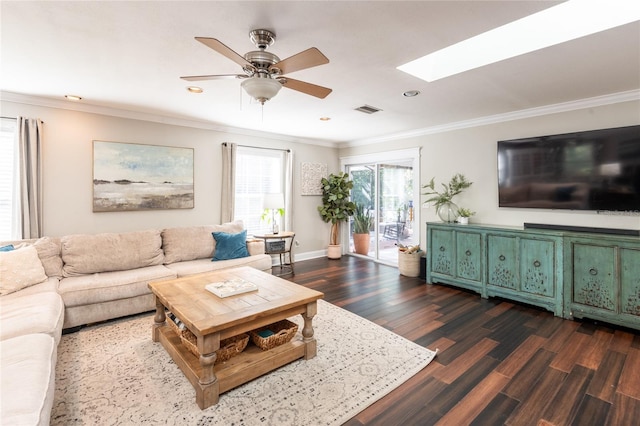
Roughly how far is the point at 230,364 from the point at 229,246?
224 cm

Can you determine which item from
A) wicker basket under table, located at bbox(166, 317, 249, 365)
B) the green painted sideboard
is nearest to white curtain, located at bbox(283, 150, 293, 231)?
the green painted sideboard

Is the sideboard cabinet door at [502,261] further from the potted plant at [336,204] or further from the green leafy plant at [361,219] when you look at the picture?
the potted plant at [336,204]

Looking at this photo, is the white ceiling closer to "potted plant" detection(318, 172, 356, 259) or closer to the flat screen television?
the flat screen television

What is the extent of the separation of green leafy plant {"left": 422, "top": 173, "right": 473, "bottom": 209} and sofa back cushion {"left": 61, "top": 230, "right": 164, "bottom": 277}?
411 centimetres

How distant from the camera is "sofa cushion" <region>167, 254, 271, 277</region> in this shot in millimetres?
3646

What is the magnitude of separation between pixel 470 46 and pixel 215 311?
10.0 ft

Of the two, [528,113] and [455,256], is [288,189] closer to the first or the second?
[455,256]

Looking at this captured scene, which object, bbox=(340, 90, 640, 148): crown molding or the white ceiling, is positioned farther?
bbox=(340, 90, 640, 148): crown molding

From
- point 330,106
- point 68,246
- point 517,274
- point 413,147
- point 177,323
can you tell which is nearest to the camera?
point 177,323

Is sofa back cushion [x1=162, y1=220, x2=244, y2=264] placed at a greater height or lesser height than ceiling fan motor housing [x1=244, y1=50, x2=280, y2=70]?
lesser

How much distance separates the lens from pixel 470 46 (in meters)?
2.65

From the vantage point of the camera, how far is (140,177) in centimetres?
420

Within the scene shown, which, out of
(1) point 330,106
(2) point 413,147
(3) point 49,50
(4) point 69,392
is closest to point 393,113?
(1) point 330,106

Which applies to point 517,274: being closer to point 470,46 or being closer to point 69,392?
point 470,46
